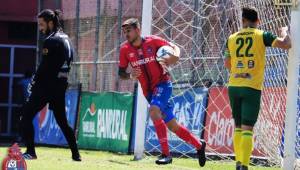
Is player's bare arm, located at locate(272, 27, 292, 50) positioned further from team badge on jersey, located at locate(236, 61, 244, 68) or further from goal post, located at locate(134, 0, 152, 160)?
goal post, located at locate(134, 0, 152, 160)

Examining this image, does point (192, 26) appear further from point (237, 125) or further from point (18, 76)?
point (18, 76)

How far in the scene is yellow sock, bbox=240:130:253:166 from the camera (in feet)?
27.8

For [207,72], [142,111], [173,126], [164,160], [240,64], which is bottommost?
[164,160]

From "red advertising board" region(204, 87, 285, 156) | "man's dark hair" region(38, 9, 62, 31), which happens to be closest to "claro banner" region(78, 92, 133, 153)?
"red advertising board" region(204, 87, 285, 156)

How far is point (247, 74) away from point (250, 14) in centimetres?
65

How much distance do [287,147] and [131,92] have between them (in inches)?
262

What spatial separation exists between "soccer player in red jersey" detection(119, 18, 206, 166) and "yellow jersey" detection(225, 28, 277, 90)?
0.83 m

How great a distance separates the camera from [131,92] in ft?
51.4

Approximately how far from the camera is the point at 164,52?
932cm

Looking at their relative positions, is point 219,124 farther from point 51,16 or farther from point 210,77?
point 51,16

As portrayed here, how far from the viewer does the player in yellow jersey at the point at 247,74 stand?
8.58 m

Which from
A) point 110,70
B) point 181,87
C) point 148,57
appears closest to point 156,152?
point 181,87

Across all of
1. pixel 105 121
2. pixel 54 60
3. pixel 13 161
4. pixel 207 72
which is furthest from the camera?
pixel 105 121

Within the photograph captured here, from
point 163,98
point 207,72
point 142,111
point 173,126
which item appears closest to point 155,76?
point 163,98
